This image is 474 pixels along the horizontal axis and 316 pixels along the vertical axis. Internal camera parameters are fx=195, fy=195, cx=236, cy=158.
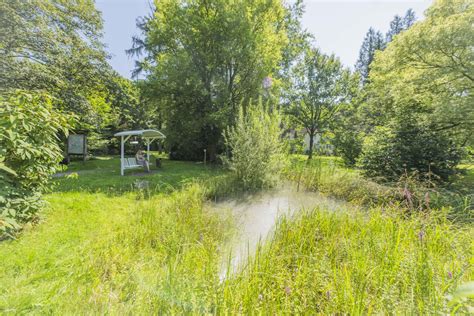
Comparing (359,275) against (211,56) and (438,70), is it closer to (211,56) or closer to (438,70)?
(438,70)

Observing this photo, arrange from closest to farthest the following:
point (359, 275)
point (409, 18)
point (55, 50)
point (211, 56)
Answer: point (359, 275)
point (55, 50)
point (211, 56)
point (409, 18)

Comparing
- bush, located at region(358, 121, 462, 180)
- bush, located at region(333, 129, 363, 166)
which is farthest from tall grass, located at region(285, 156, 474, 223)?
bush, located at region(333, 129, 363, 166)

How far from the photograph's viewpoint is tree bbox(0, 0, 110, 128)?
4836 millimetres

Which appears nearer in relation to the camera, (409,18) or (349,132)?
(349,132)

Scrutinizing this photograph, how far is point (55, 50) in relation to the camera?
570 cm

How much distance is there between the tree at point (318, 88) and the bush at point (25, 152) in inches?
510

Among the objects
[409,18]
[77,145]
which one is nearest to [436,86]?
[77,145]

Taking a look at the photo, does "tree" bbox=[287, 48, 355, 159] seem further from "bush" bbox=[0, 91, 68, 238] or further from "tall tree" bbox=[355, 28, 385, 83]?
"tall tree" bbox=[355, 28, 385, 83]

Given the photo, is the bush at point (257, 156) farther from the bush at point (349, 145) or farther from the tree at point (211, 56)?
the bush at point (349, 145)

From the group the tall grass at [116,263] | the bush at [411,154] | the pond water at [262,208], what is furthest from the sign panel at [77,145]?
the bush at [411,154]

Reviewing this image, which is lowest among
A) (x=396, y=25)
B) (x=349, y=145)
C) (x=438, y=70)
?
(x=349, y=145)

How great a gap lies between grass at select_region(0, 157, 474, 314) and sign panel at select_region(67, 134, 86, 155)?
9.64 m

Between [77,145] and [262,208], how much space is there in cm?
1169

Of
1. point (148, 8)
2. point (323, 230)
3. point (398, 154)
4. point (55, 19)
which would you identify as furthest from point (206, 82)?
point (323, 230)
